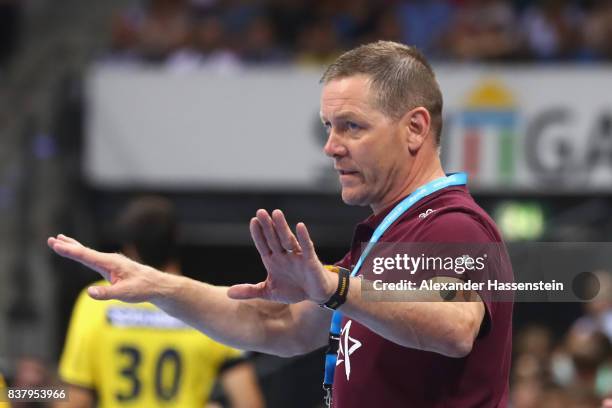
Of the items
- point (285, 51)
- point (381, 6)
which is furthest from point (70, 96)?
point (381, 6)

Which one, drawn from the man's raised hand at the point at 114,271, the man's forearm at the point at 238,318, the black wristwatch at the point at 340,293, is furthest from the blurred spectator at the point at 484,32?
the black wristwatch at the point at 340,293

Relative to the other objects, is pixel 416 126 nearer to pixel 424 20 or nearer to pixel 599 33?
pixel 599 33

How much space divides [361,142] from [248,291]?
21.8 inches

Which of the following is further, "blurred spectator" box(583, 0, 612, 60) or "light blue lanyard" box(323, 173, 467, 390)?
"blurred spectator" box(583, 0, 612, 60)

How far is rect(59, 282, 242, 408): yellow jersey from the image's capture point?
17.4 ft

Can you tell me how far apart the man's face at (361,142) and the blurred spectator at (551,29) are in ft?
Answer: 30.1

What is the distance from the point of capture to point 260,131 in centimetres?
1270

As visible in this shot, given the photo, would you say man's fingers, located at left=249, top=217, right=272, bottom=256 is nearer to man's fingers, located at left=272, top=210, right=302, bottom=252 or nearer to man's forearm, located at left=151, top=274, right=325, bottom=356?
man's fingers, located at left=272, top=210, right=302, bottom=252

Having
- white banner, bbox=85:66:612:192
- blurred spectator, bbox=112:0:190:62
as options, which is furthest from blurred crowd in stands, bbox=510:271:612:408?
blurred spectator, bbox=112:0:190:62

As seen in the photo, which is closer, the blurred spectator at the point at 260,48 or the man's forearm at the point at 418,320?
the man's forearm at the point at 418,320

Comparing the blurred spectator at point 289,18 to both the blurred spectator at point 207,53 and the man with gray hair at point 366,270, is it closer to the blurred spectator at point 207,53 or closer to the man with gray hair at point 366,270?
the blurred spectator at point 207,53

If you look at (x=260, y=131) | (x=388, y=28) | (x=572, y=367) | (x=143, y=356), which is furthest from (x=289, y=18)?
(x=143, y=356)

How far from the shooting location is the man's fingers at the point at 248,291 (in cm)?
318

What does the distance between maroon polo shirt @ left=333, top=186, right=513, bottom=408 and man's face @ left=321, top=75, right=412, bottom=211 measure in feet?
0.43
